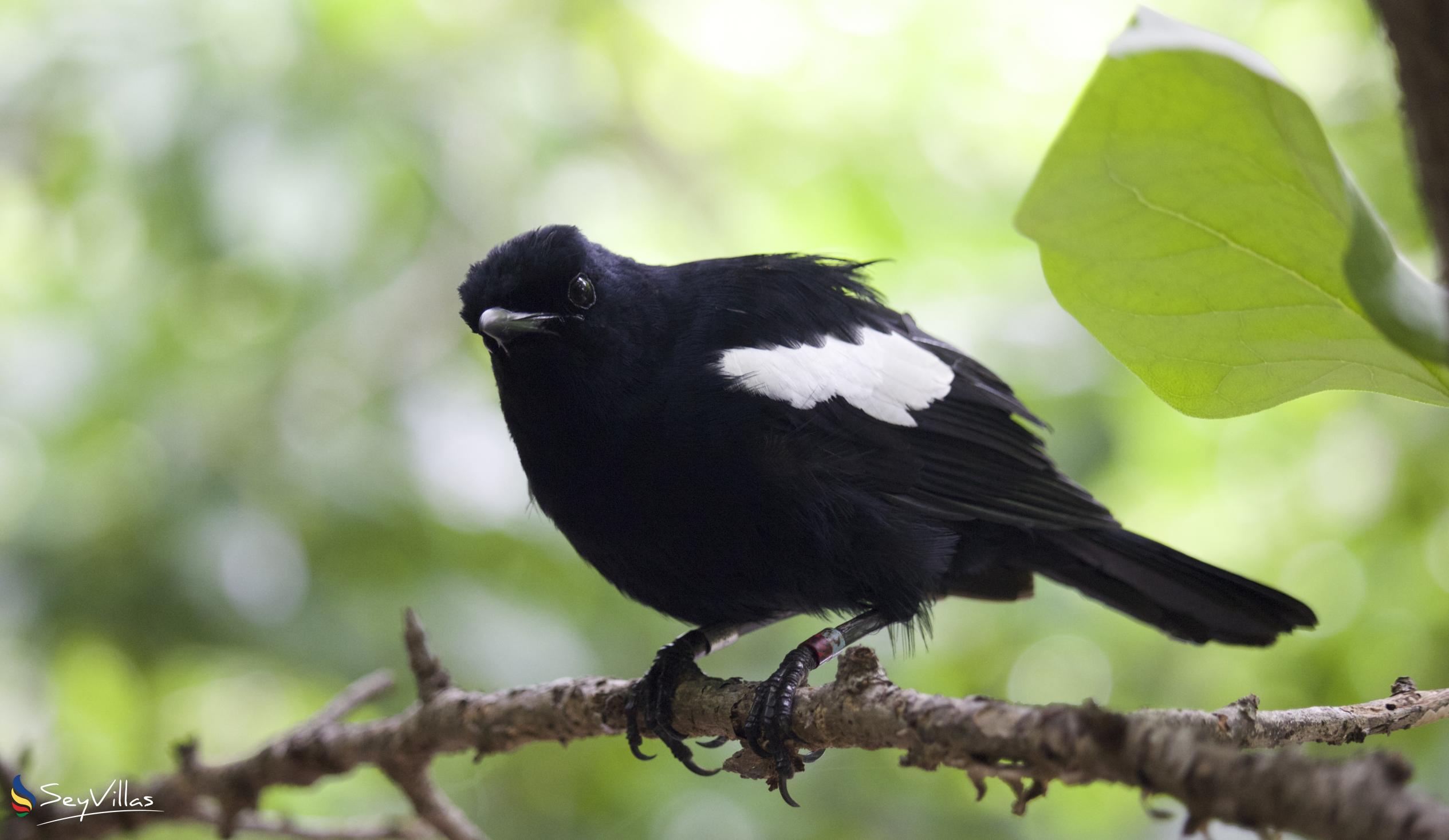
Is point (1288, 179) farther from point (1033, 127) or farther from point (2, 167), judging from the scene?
point (2, 167)

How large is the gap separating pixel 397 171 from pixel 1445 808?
3410mm

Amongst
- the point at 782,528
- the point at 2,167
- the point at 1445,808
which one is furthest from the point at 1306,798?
the point at 2,167

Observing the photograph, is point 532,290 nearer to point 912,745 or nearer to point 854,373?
point 854,373

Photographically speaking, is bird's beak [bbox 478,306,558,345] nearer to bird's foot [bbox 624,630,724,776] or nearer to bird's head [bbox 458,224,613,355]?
bird's head [bbox 458,224,613,355]

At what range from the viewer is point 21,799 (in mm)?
2229

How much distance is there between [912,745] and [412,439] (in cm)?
244

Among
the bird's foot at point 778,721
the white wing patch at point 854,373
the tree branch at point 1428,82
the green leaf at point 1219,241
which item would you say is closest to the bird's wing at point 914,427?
the white wing patch at point 854,373

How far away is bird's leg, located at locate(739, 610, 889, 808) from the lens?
177cm

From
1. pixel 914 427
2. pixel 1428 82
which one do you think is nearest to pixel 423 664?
pixel 914 427

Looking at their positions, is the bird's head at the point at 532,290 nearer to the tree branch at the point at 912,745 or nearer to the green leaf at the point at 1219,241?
the tree branch at the point at 912,745

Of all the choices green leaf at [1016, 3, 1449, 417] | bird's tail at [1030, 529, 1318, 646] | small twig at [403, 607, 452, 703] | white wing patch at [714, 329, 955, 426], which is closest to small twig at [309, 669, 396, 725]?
small twig at [403, 607, 452, 703]

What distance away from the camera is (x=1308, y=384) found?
3.71 ft

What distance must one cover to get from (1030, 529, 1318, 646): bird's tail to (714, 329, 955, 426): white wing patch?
506mm

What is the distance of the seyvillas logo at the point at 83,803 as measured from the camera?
223cm
